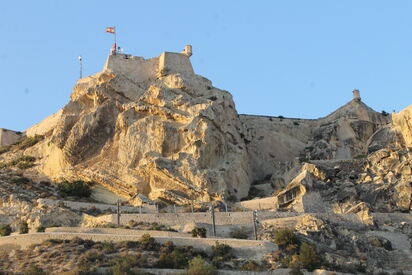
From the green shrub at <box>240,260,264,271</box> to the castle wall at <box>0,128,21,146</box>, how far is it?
4321 centimetres

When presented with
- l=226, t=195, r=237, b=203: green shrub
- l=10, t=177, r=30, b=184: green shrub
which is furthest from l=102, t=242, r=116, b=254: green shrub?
l=10, t=177, r=30, b=184: green shrub

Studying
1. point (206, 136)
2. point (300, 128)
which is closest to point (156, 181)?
point (206, 136)

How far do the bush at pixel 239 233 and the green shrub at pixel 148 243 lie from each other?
7110 mm

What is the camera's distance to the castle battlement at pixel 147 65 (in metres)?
70.1

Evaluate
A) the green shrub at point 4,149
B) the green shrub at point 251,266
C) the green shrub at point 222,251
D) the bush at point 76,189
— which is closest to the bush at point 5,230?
the bush at point 76,189

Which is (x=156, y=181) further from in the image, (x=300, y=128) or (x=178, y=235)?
(x=300, y=128)

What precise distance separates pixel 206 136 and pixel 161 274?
22.5 metres

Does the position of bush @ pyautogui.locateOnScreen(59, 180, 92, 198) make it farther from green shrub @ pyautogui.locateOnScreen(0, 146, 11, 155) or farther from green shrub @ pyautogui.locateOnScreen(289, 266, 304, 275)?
green shrub @ pyautogui.locateOnScreen(289, 266, 304, 275)

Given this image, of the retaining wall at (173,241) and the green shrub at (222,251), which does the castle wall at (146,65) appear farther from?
the green shrub at (222,251)

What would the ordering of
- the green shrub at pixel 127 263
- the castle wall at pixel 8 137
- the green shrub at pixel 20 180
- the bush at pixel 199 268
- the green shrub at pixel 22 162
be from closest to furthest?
the green shrub at pixel 127 263, the bush at pixel 199 268, the green shrub at pixel 20 180, the green shrub at pixel 22 162, the castle wall at pixel 8 137

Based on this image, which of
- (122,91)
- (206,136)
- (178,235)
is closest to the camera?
(178,235)

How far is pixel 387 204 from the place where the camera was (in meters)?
57.7

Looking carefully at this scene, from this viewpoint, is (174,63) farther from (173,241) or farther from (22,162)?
(173,241)

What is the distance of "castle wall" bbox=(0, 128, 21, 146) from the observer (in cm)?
7994
